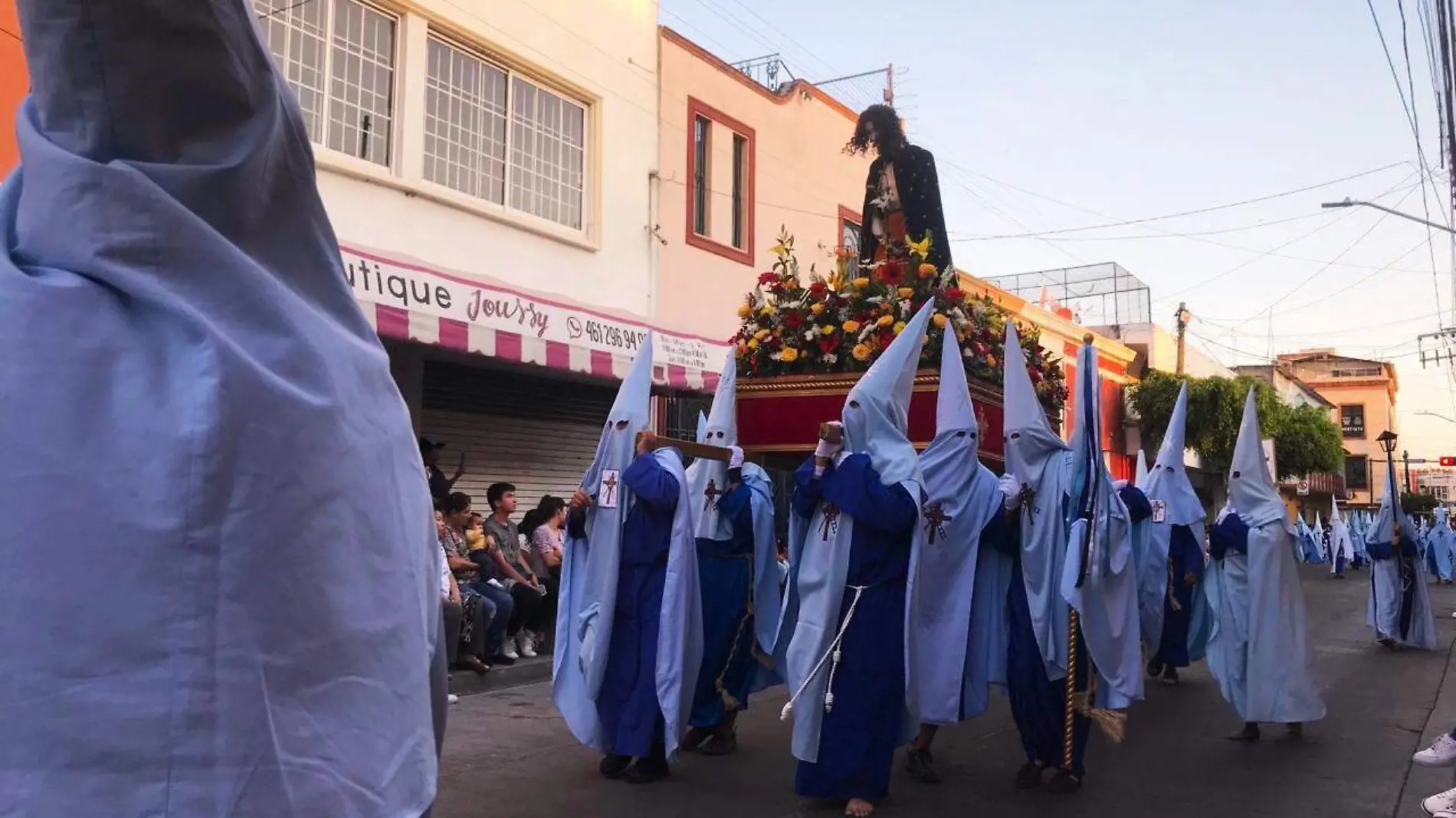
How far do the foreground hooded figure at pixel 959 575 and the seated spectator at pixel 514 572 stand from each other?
13.4ft

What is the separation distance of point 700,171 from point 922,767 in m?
9.60

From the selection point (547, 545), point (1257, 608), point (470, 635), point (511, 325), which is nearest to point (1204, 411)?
point (1257, 608)

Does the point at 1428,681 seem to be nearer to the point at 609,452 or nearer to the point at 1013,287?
the point at 609,452

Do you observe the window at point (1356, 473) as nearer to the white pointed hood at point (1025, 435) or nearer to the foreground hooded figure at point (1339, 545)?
the foreground hooded figure at point (1339, 545)

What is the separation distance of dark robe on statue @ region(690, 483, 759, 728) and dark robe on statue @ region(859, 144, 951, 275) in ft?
8.96

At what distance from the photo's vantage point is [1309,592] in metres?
23.8

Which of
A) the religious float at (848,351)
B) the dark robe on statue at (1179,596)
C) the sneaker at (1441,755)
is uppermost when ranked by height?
the religious float at (848,351)

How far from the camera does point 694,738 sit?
6754 mm

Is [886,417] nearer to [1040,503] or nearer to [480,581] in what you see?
[1040,503]

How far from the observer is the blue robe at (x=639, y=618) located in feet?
19.1

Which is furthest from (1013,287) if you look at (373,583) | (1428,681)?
(373,583)

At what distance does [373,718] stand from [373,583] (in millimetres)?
153

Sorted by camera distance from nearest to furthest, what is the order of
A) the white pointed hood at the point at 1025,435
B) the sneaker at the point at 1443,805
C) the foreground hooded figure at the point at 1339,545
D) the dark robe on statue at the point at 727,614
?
the sneaker at the point at 1443,805 < the white pointed hood at the point at 1025,435 < the dark robe on statue at the point at 727,614 < the foreground hooded figure at the point at 1339,545

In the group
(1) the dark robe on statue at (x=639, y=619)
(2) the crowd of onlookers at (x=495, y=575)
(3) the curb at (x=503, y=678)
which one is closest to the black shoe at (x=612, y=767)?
(1) the dark robe on statue at (x=639, y=619)
